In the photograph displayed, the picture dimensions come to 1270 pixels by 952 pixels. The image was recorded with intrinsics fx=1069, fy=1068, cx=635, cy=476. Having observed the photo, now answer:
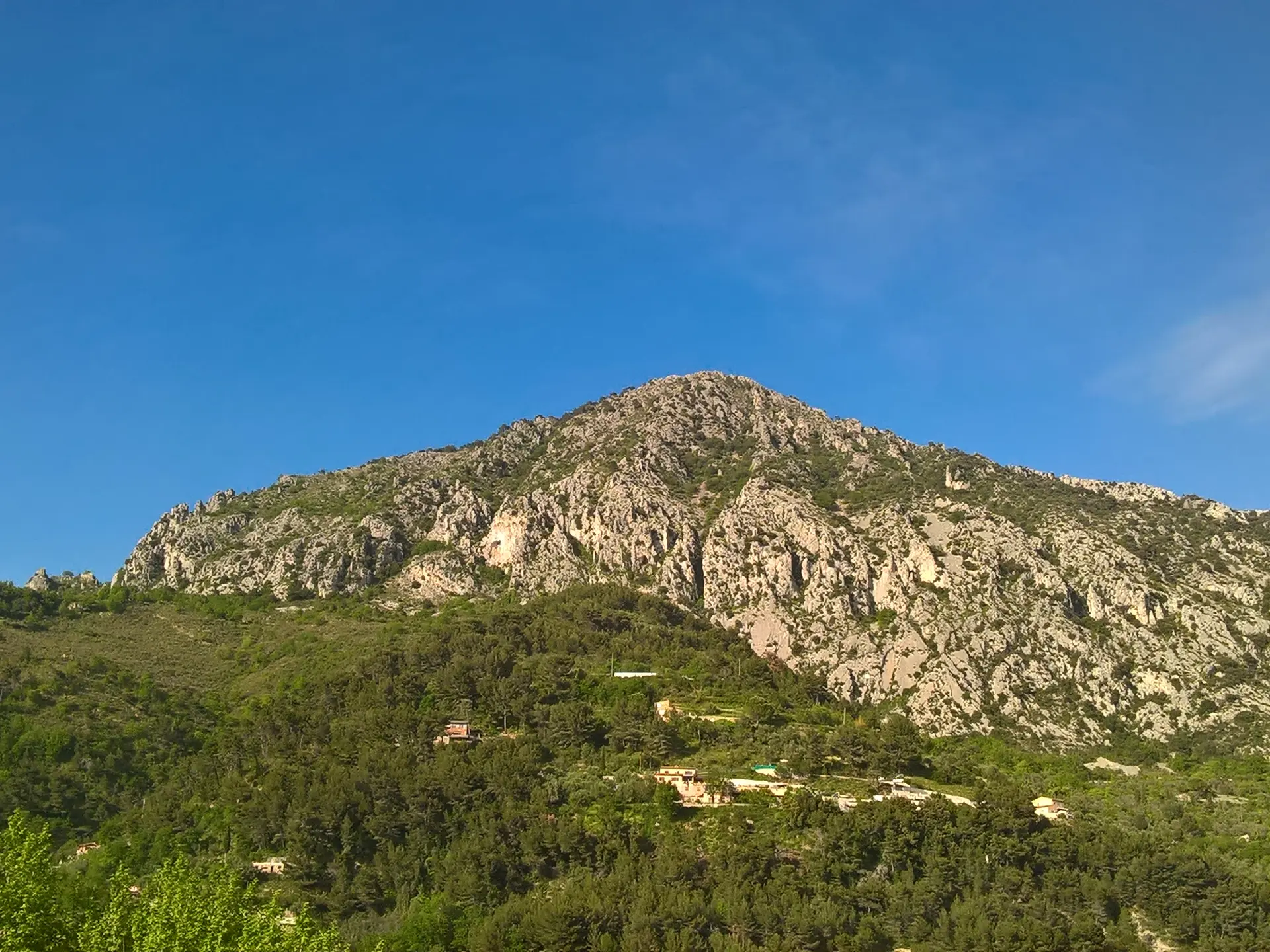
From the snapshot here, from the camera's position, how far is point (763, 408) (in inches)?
7446

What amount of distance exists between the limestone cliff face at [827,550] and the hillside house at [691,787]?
3528 cm

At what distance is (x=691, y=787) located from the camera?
8906cm

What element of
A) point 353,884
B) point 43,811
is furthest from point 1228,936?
point 43,811

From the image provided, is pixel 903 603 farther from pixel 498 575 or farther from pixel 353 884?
pixel 353 884

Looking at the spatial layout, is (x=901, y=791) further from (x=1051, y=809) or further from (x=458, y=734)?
(x=458, y=734)

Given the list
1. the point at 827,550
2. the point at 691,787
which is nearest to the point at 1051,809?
the point at 691,787

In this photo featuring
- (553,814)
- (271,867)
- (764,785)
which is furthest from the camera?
(764,785)

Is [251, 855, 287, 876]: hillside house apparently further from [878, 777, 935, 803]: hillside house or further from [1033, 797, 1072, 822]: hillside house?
[1033, 797, 1072, 822]: hillside house

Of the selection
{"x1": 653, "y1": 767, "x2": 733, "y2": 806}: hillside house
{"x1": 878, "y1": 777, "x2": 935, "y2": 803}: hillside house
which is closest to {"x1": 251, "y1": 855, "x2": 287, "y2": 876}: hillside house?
{"x1": 653, "y1": 767, "x2": 733, "y2": 806}: hillside house

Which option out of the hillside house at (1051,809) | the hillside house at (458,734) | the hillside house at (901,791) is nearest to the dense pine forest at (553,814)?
the hillside house at (458,734)

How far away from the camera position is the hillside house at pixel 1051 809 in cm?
8569

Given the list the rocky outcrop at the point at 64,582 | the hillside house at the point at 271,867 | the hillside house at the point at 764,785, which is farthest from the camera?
the rocky outcrop at the point at 64,582

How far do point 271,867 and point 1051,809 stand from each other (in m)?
62.7

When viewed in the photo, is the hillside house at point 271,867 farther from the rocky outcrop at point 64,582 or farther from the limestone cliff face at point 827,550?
the rocky outcrop at point 64,582
